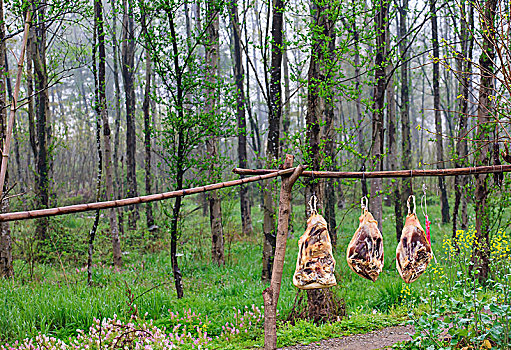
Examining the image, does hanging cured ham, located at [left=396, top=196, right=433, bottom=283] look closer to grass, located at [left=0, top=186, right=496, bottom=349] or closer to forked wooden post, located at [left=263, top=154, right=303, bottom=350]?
forked wooden post, located at [left=263, top=154, right=303, bottom=350]

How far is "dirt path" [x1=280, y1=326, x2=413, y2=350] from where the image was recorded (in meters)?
4.05

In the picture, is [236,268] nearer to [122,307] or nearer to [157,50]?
[122,307]

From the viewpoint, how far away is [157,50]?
6418mm

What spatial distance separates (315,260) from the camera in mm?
1823

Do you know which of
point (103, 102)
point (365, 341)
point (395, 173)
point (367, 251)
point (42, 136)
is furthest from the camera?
point (42, 136)

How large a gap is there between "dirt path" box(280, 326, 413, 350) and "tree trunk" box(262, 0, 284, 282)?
2.69 m

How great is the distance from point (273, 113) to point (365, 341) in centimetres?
375

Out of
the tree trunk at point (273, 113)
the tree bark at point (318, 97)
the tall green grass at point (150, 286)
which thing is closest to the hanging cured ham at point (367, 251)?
the tree bark at point (318, 97)

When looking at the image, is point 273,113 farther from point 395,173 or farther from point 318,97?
point 395,173

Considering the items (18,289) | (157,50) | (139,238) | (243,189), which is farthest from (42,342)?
(243,189)

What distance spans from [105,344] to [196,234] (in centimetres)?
780

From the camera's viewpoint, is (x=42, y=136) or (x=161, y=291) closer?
(x=161, y=291)

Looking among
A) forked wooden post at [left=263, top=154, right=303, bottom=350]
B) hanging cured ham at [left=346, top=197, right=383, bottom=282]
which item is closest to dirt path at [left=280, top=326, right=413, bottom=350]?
forked wooden post at [left=263, top=154, right=303, bottom=350]

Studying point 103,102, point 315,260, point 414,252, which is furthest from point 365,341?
point 103,102
